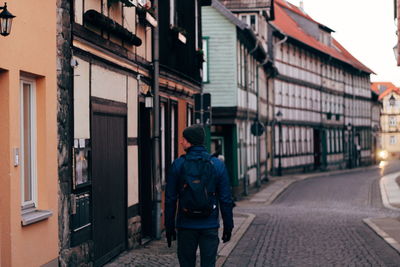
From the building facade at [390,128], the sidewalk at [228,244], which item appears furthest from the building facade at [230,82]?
the building facade at [390,128]

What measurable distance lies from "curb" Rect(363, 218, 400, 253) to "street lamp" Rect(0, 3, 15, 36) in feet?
27.1

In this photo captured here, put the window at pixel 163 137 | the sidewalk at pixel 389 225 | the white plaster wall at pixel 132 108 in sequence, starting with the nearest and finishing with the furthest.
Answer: the white plaster wall at pixel 132 108
the sidewalk at pixel 389 225
the window at pixel 163 137

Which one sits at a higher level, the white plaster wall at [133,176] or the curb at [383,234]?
the white plaster wall at [133,176]

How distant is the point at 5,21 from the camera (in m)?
7.39

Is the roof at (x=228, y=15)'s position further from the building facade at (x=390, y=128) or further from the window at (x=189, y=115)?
the building facade at (x=390, y=128)

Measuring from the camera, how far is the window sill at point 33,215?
8453mm

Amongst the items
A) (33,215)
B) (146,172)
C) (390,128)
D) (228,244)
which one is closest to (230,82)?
(146,172)

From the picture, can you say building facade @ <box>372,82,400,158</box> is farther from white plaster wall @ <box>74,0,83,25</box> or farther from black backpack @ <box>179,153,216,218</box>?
black backpack @ <box>179,153,216,218</box>

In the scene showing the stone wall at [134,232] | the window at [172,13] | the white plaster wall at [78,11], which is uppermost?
the window at [172,13]

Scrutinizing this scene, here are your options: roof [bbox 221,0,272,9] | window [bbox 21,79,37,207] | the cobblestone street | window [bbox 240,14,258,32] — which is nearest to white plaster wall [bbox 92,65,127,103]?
window [bbox 21,79,37,207]

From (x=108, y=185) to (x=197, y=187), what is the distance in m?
4.35

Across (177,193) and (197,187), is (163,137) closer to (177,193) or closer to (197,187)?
(177,193)

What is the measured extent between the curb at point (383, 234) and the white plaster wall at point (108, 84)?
5083mm

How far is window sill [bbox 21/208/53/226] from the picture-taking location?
333 inches
